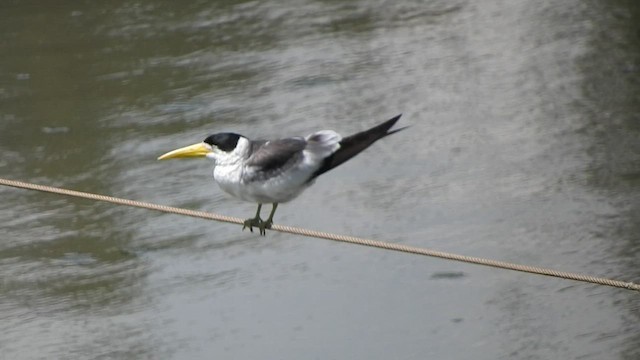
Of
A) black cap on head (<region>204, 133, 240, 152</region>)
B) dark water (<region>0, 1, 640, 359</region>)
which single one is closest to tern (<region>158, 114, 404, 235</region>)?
black cap on head (<region>204, 133, 240, 152</region>)

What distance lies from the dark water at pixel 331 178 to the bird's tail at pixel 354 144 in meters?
1.59

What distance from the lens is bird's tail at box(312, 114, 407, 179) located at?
3963mm

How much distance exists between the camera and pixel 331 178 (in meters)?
7.04

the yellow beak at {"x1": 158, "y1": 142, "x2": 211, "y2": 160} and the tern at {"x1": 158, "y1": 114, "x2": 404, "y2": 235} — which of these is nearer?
the tern at {"x1": 158, "y1": 114, "x2": 404, "y2": 235}

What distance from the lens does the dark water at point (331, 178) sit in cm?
569

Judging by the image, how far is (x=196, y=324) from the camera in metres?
5.74

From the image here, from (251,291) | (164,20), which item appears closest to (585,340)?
(251,291)

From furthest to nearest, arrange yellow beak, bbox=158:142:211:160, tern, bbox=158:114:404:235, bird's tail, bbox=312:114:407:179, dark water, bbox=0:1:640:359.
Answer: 1. dark water, bbox=0:1:640:359
2. yellow beak, bbox=158:142:211:160
3. tern, bbox=158:114:404:235
4. bird's tail, bbox=312:114:407:179

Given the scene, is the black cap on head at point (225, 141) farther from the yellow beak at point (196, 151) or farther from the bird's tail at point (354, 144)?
the bird's tail at point (354, 144)

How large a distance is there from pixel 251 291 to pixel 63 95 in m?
2.85

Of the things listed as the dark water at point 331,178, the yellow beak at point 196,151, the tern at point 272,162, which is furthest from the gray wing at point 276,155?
A: the dark water at point 331,178

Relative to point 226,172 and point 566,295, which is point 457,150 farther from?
point 226,172

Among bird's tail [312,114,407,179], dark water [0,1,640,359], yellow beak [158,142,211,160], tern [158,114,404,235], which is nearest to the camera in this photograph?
bird's tail [312,114,407,179]

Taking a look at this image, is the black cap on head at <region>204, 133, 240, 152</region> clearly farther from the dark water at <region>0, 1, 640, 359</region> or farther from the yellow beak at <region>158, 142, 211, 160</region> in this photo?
the dark water at <region>0, 1, 640, 359</region>
